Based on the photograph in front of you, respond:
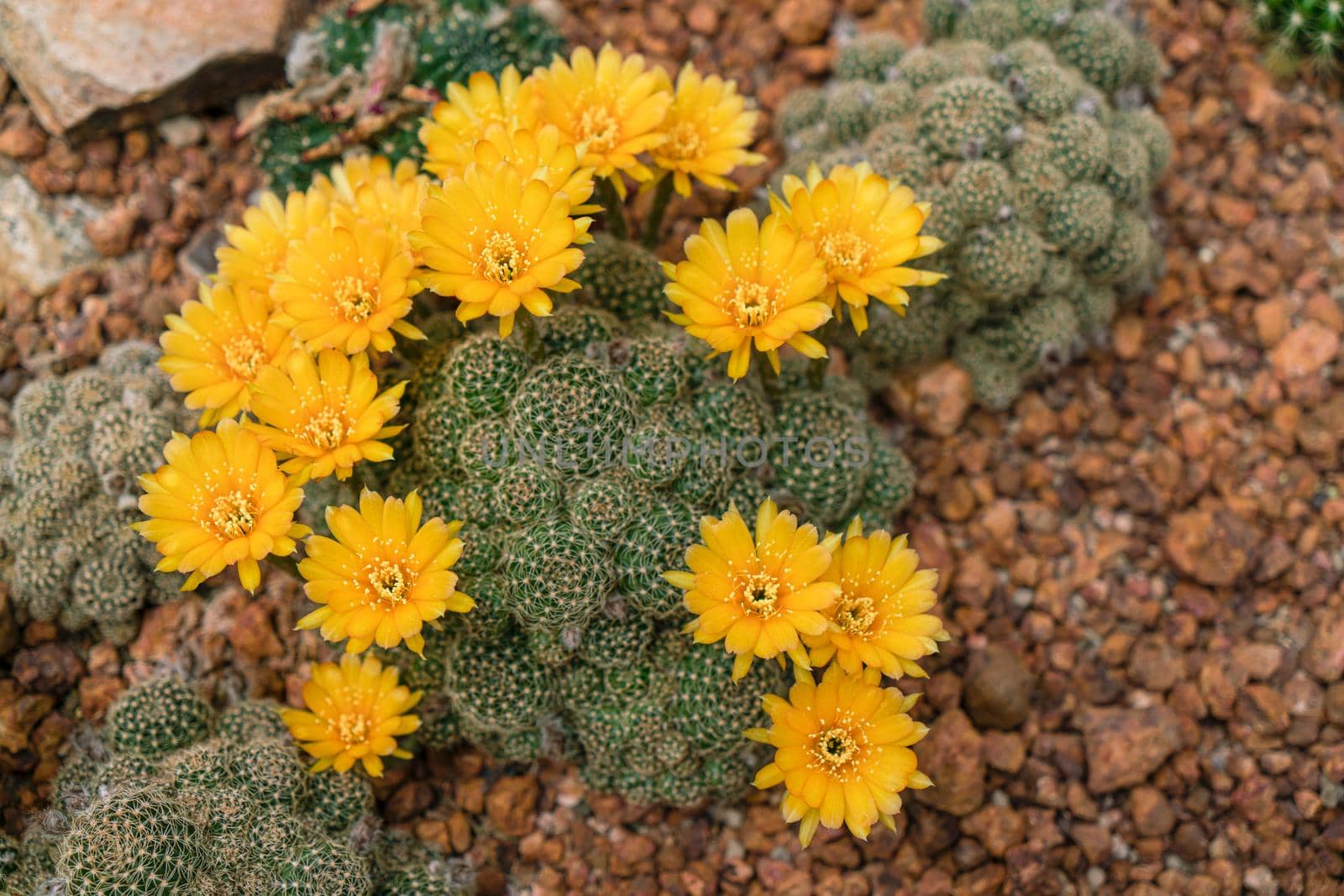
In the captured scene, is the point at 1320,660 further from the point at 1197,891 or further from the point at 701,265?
the point at 701,265

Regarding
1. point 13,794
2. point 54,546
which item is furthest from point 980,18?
point 13,794

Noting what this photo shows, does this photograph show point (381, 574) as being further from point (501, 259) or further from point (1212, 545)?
point (1212, 545)

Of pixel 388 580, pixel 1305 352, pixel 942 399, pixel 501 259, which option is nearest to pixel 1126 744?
pixel 942 399

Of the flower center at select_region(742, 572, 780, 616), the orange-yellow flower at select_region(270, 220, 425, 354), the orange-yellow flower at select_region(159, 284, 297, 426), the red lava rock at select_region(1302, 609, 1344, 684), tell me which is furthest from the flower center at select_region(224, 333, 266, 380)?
the red lava rock at select_region(1302, 609, 1344, 684)

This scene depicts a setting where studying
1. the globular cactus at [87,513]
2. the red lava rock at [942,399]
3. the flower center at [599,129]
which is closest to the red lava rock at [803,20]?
the red lava rock at [942,399]

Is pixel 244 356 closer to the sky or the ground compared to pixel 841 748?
closer to the sky

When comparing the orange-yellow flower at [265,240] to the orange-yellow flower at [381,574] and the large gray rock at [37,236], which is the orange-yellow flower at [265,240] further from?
the large gray rock at [37,236]
